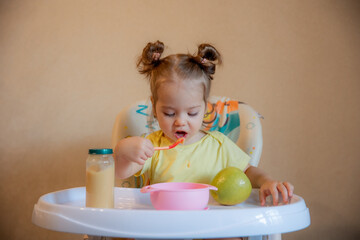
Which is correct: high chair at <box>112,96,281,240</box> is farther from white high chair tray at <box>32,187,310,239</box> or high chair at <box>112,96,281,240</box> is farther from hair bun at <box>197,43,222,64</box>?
white high chair tray at <box>32,187,310,239</box>

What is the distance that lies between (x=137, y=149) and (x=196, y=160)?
31 centimetres

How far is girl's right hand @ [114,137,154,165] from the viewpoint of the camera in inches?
32.0

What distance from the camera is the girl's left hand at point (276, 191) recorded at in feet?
2.68

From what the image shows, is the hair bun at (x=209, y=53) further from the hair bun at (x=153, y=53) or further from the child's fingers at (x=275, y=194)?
the child's fingers at (x=275, y=194)

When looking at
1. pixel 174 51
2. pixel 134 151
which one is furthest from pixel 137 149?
A: pixel 174 51

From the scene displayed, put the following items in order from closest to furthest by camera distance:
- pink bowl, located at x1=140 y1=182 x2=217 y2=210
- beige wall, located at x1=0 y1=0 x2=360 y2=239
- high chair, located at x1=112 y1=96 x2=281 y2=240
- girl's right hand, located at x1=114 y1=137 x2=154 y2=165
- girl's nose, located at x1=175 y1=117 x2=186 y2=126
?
1. pink bowl, located at x1=140 y1=182 x2=217 y2=210
2. girl's right hand, located at x1=114 y1=137 x2=154 y2=165
3. girl's nose, located at x1=175 y1=117 x2=186 y2=126
4. high chair, located at x1=112 y1=96 x2=281 y2=240
5. beige wall, located at x1=0 y1=0 x2=360 y2=239

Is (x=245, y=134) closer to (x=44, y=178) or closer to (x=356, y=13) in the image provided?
(x=356, y=13)

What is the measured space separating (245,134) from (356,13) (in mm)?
965

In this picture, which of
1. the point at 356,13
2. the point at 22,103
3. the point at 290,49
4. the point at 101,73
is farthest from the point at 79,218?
the point at 356,13

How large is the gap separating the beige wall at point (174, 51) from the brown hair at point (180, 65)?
1.95ft

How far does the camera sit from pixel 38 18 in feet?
5.53

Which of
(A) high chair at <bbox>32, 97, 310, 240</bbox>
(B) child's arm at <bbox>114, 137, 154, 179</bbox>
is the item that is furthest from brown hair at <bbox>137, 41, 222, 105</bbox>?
(A) high chair at <bbox>32, 97, 310, 240</bbox>

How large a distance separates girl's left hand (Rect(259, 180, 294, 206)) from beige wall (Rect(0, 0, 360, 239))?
79cm

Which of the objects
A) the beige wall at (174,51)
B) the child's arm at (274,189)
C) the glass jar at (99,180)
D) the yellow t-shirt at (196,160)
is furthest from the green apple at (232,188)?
the beige wall at (174,51)
